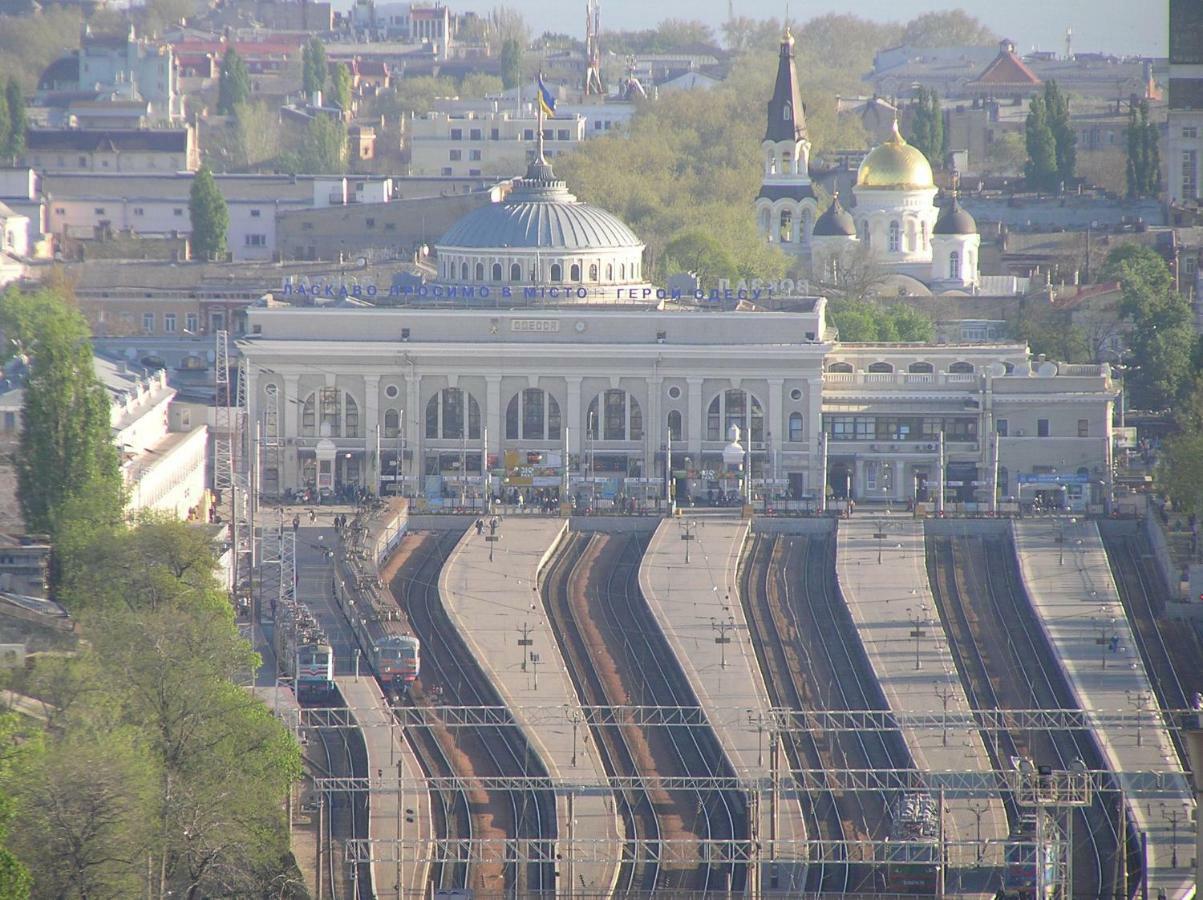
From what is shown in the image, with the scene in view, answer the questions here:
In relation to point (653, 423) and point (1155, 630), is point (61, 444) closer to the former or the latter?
point (1155, 630)

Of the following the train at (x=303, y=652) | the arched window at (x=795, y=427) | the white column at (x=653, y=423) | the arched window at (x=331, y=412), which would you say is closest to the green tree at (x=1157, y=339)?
the arched window at (x=795, y=427)

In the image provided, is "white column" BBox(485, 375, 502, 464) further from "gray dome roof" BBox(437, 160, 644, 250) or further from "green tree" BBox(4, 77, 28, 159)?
"green tree" BBox(4, 77, 28, 159)

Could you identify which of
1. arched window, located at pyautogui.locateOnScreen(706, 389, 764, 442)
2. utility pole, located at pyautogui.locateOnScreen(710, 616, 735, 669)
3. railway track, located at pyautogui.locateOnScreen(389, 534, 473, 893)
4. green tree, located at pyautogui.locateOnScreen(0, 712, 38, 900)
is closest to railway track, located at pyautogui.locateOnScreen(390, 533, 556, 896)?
railway track, located at pyautogui.locateOnScreen(389, 534, 473, 893)

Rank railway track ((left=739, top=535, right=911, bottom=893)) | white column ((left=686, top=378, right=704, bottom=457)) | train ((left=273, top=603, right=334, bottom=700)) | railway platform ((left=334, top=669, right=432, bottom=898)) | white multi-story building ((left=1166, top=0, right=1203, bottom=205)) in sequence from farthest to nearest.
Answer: white multi-story building ((left=1166, top=0, right=1203, bottom=205)) < white column ((left=686, top=378, right=704, bottom=457)) < train ((left=273, top=603, right=334, bottom=700)) < railway track ((left=739, top=535, right=911, bottom=893)) < railway platform ((left=334, top=669, right=432, bottom=898))

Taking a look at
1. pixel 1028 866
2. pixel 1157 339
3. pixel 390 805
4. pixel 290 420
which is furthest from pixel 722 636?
pixel 1157 339

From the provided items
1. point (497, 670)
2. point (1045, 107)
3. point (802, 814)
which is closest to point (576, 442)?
point (497, 670)

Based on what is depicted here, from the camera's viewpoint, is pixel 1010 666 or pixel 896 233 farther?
pixel 896 233
